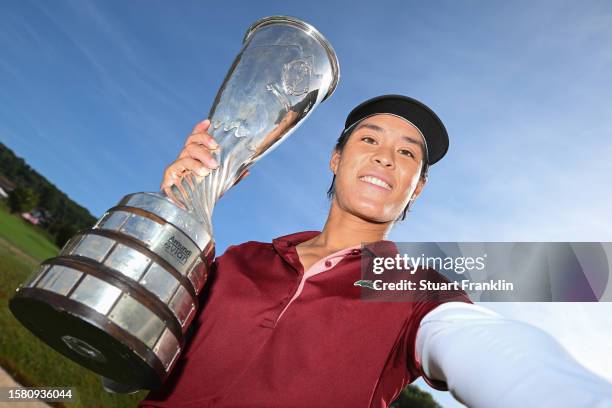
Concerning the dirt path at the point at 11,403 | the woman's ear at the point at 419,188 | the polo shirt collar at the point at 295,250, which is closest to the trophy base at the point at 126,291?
the polo shirt collar at the point at 295,250

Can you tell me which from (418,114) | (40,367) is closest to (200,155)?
(418,114)

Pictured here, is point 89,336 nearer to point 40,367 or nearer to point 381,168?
point 381,168

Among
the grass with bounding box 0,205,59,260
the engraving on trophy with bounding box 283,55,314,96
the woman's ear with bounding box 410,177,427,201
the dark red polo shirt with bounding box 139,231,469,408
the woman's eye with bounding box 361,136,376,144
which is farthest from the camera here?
the grass with bounding box 0,205,59,260

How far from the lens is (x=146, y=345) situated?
1.47 m

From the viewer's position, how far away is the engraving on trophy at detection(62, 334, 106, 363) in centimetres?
158

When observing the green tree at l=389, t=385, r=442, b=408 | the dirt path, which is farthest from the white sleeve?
the green tree at l=389, t=385, r=442, b=408

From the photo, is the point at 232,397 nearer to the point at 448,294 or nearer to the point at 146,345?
the point at 146,345

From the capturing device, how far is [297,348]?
6.20ft

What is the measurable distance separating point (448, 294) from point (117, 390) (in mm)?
1394

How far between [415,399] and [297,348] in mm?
21843

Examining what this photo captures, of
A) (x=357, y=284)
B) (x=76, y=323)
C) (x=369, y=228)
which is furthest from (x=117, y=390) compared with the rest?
(x=369, y=228)

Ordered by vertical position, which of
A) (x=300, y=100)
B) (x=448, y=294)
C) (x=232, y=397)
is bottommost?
(x=232, y=397)

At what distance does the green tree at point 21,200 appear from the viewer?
23.6 metres

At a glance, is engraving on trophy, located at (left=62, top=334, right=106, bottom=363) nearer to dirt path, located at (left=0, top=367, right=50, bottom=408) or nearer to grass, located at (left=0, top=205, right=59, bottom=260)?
dirt path, located at (left=0, top=367, right=50, bottom=408)
